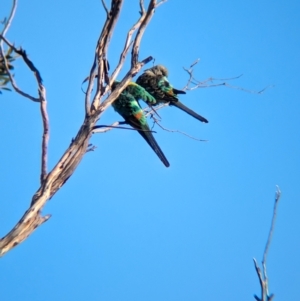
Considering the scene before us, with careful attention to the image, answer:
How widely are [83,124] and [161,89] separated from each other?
13.8 ft

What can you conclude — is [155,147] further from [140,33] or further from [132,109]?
[140,33]

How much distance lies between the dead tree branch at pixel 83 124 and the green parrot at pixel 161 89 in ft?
11.9

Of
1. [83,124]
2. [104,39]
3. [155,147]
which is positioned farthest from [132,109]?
[83,124]

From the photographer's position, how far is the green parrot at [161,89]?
6.63m

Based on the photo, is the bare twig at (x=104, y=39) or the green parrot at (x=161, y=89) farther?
the green parrot at (x=161, y=89)

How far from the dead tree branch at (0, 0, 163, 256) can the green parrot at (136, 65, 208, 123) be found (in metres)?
3.62

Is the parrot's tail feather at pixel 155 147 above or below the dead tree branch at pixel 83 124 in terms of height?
above

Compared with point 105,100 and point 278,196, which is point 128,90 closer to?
point 105,100

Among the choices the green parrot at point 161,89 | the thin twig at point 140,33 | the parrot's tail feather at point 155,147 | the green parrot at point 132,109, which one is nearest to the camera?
the thin twig at point 140,33

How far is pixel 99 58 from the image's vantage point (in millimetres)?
2826

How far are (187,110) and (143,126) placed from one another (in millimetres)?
1909

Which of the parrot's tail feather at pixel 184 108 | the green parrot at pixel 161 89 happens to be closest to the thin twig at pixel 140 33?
the green parrot at pixel 161 89

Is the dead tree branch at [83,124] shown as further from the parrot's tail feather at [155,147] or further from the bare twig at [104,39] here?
the parrot's tail feather at [155,147]

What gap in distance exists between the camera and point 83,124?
257 centimetres
